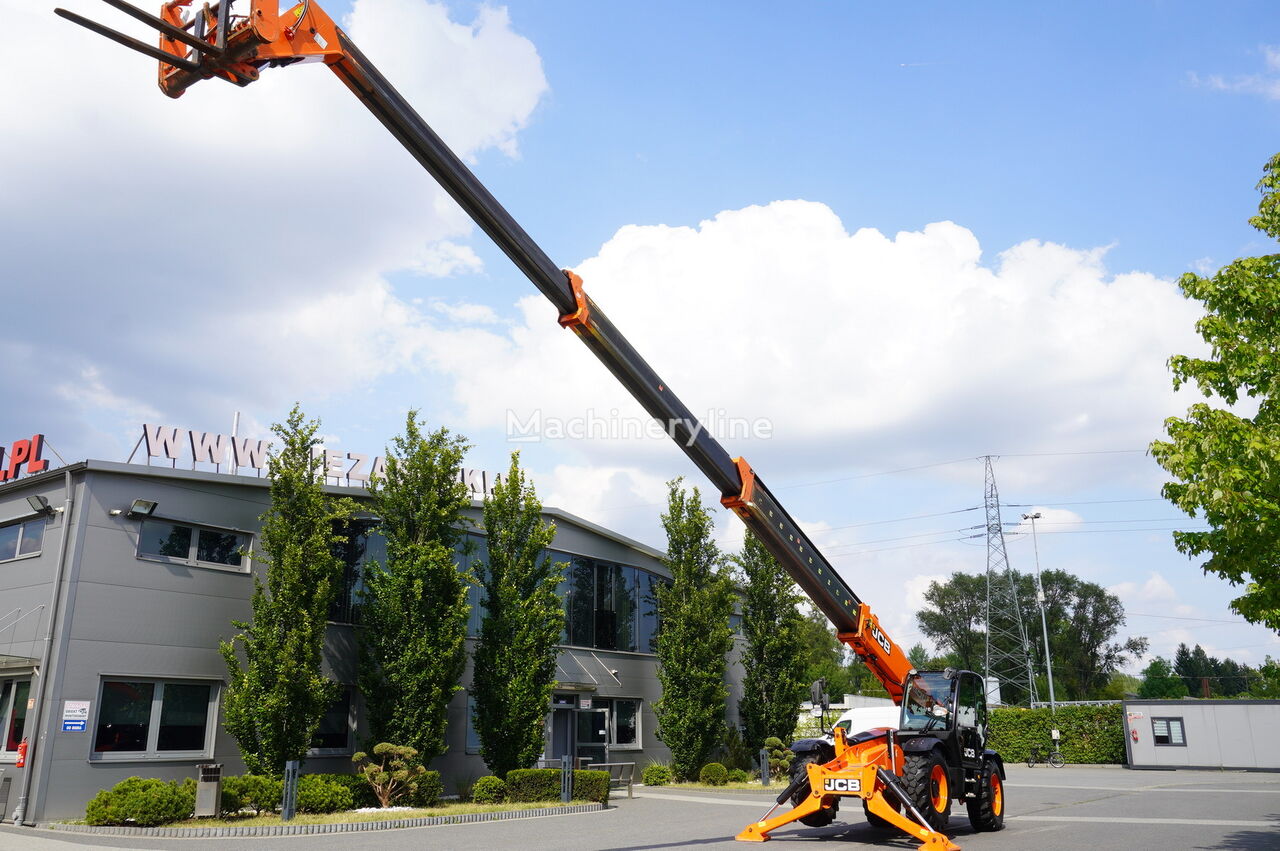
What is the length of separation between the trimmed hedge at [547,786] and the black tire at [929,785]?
8.24 metres

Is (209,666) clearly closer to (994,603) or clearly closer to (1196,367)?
(1196,367)

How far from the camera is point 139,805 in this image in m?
15.1

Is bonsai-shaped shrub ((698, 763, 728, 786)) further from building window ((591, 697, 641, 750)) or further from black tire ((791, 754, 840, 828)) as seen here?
black tire ((791, 754, 840, 828))

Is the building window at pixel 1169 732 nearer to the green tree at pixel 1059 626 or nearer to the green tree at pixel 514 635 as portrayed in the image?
the green tree at pixel 514 635

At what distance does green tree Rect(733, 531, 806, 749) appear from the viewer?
27.9m

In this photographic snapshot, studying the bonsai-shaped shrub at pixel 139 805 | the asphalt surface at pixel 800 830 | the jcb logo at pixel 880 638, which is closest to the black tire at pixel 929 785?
the asphalt surface at pixel 800 830

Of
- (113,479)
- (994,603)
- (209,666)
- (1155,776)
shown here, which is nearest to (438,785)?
(209,666)

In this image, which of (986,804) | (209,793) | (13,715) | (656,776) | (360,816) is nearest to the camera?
(986,804)

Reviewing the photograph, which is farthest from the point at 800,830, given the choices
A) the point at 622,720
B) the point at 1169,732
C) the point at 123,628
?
the point at 1169,732

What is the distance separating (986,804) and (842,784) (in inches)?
127

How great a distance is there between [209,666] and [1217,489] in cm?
1744

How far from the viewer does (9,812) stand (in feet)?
51.8

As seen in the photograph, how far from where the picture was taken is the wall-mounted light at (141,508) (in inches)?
695

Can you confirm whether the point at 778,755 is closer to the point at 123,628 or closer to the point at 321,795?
the point at 321,795
